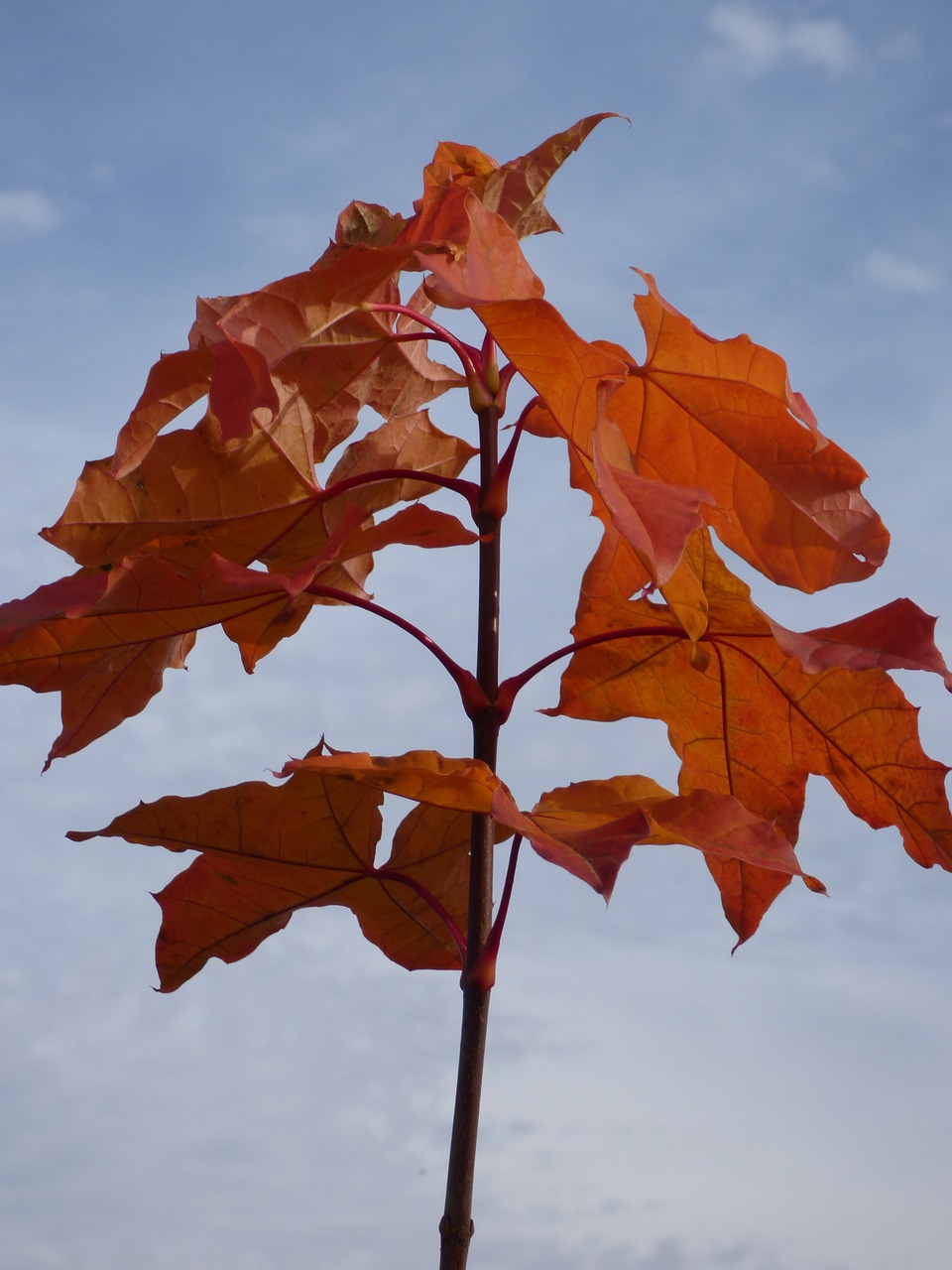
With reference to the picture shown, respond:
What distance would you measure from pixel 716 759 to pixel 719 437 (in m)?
0.23

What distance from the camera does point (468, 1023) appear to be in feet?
2.58

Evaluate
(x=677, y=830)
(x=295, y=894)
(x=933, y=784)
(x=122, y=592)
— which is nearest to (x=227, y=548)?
(x=122, y=592)

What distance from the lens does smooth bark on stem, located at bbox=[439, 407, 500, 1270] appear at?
0.76m

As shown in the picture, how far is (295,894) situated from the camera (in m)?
0.89

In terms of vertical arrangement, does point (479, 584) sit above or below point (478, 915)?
above

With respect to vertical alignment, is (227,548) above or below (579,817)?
above

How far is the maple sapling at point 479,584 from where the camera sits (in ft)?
2.32

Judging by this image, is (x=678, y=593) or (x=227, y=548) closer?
(x=678, y=593)

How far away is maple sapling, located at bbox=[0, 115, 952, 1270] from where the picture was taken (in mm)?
708

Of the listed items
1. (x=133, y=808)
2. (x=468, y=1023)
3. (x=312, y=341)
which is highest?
(x=312, y=341)

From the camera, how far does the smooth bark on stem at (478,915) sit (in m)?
0.76

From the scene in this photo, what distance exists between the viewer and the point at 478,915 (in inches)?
31.6

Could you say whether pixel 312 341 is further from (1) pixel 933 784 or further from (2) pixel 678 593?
(1) pixel 933 784

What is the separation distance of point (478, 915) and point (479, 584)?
0.21 meters
